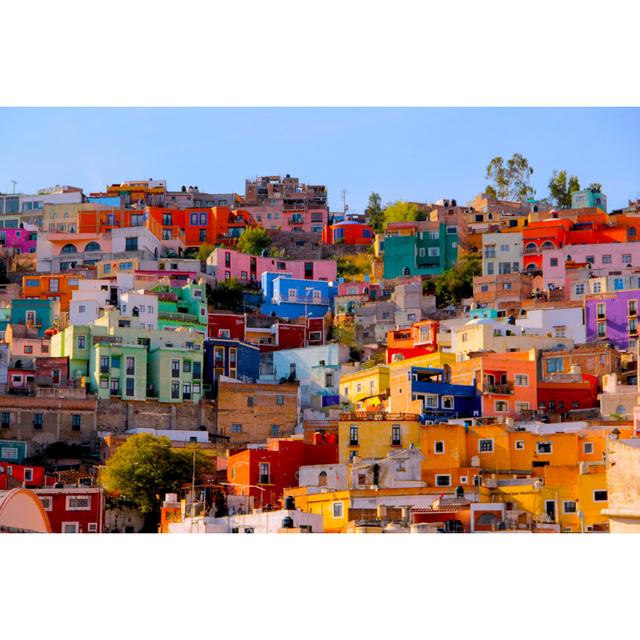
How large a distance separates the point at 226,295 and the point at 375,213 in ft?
56.8

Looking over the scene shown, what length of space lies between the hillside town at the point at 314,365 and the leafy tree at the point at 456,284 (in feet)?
0.32

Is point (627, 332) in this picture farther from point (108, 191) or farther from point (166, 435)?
point (108, 191)

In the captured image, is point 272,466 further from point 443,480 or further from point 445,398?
point 445,398

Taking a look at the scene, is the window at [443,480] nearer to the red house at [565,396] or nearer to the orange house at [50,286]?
the red house at [565,396]

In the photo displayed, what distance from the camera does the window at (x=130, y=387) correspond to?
47000 mm

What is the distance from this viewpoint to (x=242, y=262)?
6231 cm

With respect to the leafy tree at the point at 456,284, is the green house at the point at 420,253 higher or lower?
higher

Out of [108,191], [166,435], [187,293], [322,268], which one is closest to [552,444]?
[166,435]

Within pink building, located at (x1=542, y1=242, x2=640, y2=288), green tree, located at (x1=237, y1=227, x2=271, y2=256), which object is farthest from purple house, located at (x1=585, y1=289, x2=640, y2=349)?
green tree, located at (x1=237, y1=227, x2=271, y2=256)

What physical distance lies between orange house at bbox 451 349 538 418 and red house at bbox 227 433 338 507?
17.9ft

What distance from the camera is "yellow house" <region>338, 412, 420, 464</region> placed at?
134 feet

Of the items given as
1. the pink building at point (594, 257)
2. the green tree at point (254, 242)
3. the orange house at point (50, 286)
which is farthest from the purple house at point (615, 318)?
the green tree at point (254, 242)

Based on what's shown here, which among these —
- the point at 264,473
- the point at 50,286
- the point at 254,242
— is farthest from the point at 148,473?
the point at 254,242

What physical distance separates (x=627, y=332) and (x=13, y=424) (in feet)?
58.3
